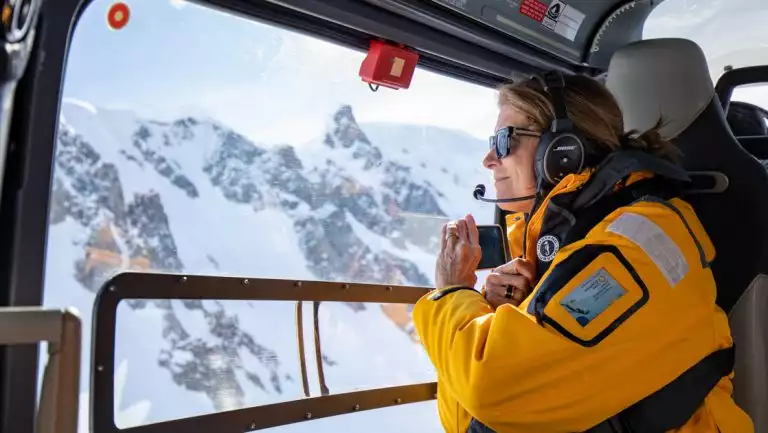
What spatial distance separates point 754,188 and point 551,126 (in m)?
0.64

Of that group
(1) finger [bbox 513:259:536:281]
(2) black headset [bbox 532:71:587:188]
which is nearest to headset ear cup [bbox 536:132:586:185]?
(2) black headset [bbox 532:71:587:188]

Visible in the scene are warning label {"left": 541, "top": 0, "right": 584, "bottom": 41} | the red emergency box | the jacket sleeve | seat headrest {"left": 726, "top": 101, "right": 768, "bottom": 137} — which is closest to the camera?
the jacket sleeve

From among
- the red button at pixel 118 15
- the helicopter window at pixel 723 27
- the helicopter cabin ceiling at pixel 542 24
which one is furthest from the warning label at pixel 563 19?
the red button at pixel 118 15

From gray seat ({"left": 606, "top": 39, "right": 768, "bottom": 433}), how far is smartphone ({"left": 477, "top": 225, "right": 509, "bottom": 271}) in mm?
616

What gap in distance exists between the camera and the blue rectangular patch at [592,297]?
1.30 meters

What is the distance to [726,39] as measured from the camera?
2.94 meters

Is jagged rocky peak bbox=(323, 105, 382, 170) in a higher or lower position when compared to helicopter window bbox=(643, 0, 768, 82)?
lower

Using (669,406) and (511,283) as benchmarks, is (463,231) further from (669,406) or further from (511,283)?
(669,406)

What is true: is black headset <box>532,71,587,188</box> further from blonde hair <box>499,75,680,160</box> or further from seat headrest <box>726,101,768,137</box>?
seat headrest <box>726,101,768,137</box>

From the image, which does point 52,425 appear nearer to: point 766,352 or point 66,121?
point 66,121

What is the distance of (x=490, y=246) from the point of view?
201cm

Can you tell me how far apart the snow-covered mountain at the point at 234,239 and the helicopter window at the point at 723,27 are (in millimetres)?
1199

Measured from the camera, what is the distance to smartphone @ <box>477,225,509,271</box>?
1.99 meters

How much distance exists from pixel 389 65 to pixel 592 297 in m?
1.50
